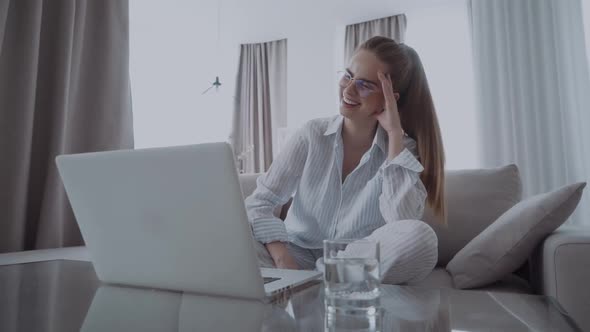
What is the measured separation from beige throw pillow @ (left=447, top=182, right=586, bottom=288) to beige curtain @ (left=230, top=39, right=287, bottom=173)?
412 centimetres

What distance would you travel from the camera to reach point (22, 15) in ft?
5.68

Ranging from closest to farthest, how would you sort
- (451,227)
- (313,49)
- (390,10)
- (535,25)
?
(451,227), (535,25), (390,10), (313,49)

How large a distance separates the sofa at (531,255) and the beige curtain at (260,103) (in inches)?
132

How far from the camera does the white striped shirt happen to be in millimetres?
1219

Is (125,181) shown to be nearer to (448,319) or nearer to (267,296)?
(267,296)

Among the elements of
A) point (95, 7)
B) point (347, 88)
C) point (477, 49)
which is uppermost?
point (477, 49)

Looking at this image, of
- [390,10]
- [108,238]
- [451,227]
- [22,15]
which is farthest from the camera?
[390,10]

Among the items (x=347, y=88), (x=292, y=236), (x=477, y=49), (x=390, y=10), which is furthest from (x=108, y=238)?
(x=390, y=10)

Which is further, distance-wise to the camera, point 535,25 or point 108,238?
point 535,25

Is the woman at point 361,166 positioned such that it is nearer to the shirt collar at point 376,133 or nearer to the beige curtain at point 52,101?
the shirt collar at point 376,133

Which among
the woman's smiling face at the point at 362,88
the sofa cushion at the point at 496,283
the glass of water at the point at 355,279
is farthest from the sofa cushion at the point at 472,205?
the glass of water at the point at 355,279

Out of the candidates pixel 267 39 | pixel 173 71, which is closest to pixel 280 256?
pixel 173 71

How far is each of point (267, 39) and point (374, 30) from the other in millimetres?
1376

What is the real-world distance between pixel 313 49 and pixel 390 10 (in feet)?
3.11
